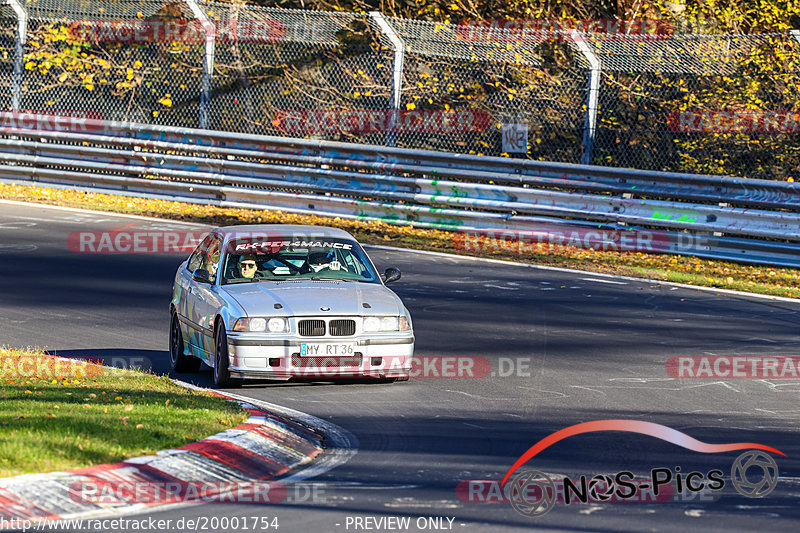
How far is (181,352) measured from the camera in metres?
11.3

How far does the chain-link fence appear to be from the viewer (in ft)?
68.4

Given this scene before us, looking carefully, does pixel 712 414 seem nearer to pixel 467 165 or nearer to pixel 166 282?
pixel 166 282

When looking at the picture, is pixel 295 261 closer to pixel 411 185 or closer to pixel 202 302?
pixel 202 302

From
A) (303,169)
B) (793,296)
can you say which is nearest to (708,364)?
(793,296)

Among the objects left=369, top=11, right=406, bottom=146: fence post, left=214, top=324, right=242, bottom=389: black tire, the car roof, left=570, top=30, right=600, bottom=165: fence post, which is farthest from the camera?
left=369, top=11, right=406, bottom=146: fence post

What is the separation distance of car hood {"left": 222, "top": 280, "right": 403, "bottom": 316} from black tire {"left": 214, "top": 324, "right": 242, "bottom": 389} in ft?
1.01

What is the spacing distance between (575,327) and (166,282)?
17.2 feet

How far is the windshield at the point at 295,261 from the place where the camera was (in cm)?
1127

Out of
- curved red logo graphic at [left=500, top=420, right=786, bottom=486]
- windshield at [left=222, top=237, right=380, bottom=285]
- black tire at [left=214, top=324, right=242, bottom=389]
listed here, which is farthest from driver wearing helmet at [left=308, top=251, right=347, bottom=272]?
curved red logo graphic at [left=500, top=420, right=786, bottom=486]

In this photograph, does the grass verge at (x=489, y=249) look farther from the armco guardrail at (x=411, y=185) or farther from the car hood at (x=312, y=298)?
the car hood at (x=312, y=298)

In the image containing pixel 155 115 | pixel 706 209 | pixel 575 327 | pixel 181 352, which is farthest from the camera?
pixel 155 115

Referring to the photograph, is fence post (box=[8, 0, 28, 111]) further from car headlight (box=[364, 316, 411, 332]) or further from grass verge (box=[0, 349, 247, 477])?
car headlight (box=[364, 316, 411, 332])

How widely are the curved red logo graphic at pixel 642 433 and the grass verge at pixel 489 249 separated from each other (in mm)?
7606

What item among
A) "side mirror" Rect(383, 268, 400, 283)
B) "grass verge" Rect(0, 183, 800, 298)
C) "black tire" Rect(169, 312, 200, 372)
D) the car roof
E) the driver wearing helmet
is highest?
the car roof
